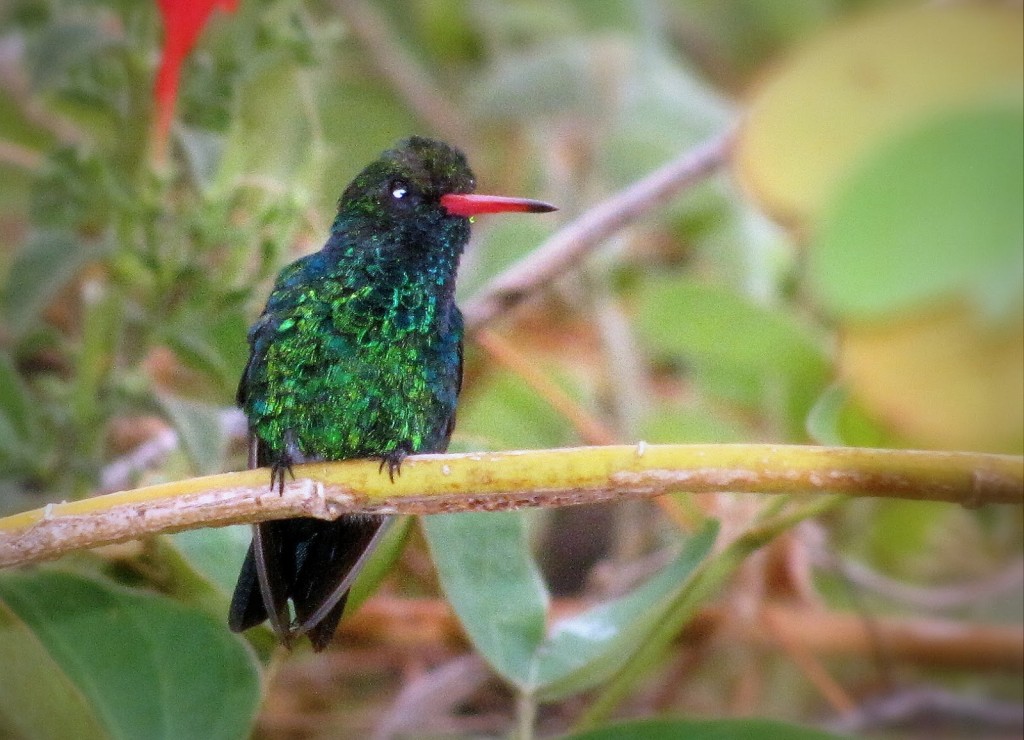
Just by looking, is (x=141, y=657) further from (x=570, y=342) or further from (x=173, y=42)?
(x=570, y=342)

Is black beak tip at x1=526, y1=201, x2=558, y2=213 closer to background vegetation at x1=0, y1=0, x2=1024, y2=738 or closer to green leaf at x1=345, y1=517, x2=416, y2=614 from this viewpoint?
background vegetation at x1=0, y1=0, x2=1024, y2=738

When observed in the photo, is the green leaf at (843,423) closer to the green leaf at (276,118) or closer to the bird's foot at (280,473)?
the bird's foot at (280,473)

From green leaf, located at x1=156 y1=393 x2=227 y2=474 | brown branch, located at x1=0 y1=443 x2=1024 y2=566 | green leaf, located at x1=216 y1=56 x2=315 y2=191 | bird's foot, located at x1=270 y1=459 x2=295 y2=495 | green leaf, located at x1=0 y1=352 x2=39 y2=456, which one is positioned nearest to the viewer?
brown branch, located at x1=0 y1=443 x2=1024 y2=566

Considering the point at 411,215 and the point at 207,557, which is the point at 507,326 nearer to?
the point at 411,215

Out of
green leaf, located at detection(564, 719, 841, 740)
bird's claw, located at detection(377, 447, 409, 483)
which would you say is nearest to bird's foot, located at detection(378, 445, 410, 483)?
bird's claw, located at detection(377, 447, 409, 483)

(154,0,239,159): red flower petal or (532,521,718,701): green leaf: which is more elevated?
(154,0,239,159): red flower petal
